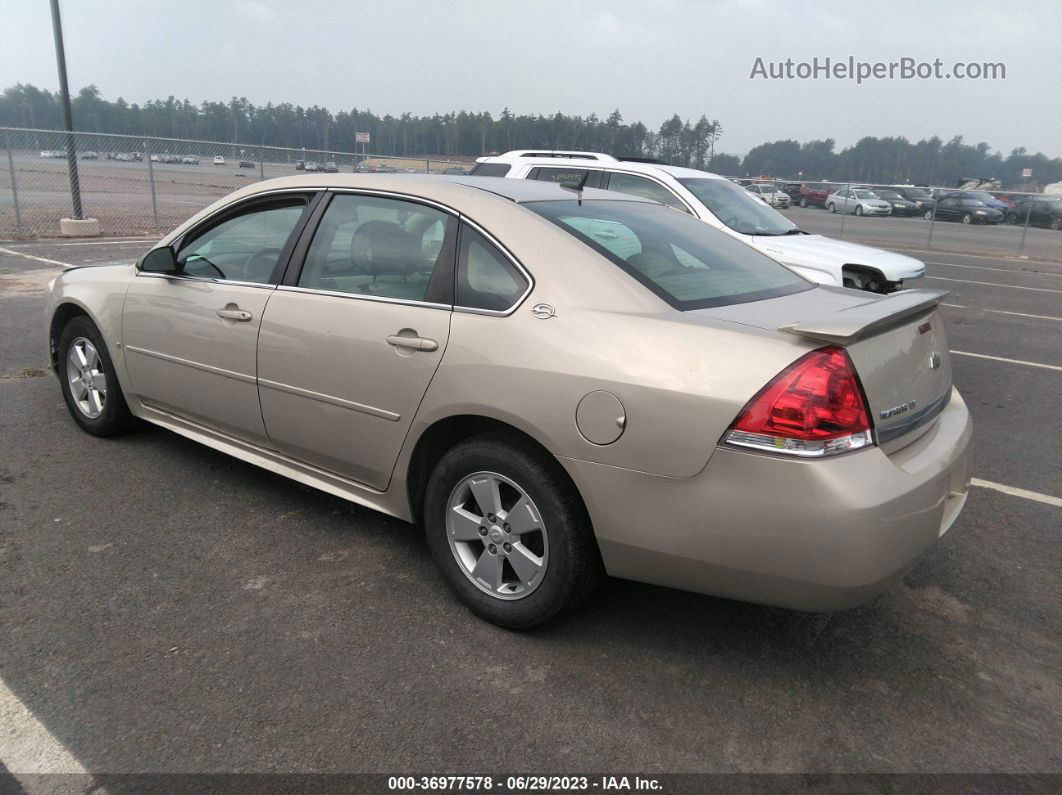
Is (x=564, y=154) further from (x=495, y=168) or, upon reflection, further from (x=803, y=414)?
(x=803, y=414)

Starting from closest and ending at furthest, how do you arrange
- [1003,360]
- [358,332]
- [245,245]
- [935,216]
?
1. [358,332]
2. [245,245]
3. [1003,360]
4. [935,216]

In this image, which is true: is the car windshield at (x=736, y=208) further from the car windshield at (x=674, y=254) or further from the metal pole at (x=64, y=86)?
the metal pole at (x=64, y=86)

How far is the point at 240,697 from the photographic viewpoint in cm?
250

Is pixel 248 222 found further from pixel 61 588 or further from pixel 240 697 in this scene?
pixel 240 697

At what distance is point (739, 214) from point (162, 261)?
572cm

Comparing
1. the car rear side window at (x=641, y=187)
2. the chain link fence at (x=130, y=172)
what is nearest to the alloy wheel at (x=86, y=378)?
the car rear side window at (x=641, y=187)

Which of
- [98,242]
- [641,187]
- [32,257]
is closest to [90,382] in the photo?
[641,187]

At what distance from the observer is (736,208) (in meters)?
8.12

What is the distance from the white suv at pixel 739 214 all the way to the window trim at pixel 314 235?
4.15 meters

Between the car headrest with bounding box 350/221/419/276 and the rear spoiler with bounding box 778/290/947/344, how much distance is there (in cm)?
151

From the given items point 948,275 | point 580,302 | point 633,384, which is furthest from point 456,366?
point 948,275

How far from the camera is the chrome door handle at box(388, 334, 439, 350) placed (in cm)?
294

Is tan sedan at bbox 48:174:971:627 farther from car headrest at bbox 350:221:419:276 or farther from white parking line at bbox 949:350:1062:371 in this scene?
white parking line at bbox 949:350:1062:371

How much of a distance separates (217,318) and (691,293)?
2.19 metres
